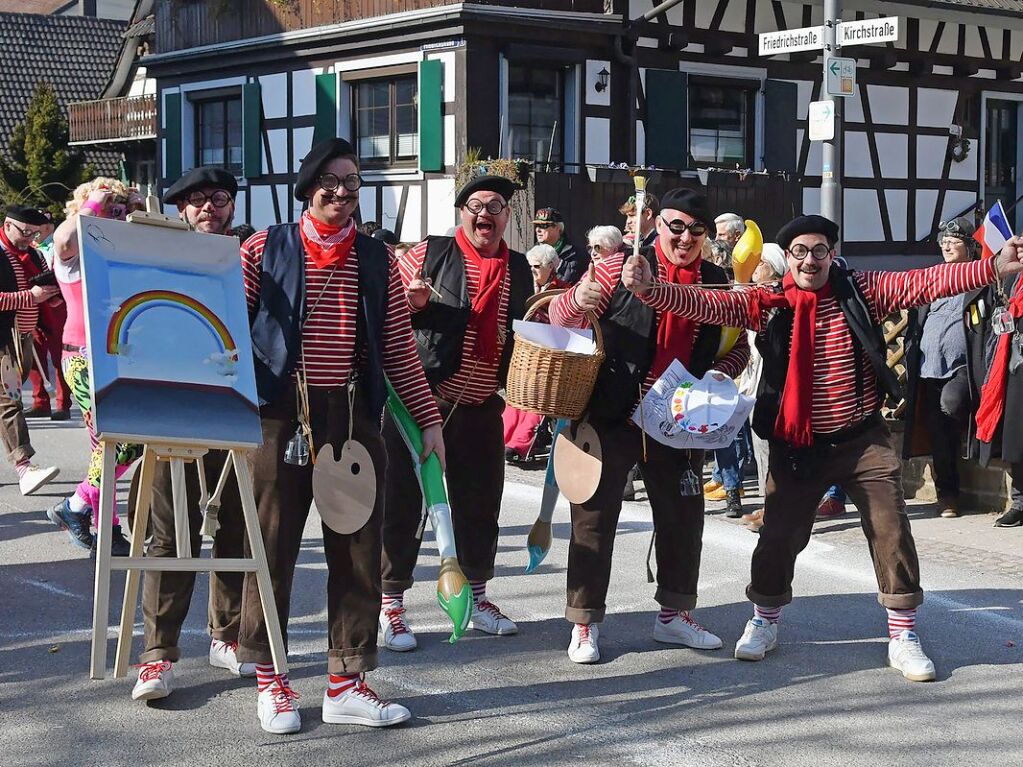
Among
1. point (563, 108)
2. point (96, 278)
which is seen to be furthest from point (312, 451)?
point (563, 108)

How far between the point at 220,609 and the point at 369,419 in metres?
1.12

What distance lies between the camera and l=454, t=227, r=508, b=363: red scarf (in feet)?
20.0

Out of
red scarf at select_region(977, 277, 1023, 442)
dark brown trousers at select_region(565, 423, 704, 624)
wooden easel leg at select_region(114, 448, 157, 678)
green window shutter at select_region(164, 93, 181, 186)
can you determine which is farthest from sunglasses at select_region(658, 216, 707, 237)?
green window shutter at select_region(164, 93, 181, 186)

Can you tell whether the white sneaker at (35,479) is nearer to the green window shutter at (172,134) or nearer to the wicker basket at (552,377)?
the wicker basket at (552,377)

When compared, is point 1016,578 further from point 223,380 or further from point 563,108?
point 563,108

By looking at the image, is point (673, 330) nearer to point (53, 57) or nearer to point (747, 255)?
point (747, 255)

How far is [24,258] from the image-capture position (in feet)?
37.1

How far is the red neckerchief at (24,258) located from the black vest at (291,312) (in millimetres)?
6542

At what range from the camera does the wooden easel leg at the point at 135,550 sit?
182 inches

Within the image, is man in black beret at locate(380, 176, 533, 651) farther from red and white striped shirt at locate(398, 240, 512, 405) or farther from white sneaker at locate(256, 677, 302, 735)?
white sneaker at locate(256, 677, 302, 735)

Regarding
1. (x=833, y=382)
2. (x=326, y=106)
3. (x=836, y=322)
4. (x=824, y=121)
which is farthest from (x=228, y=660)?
(x=326, y=106)

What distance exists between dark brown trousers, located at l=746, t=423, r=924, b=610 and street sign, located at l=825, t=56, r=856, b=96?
22.7 ft

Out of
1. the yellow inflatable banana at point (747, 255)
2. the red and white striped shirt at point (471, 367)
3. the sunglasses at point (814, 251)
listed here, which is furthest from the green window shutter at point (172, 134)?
the sunglasses at point (814, 251)

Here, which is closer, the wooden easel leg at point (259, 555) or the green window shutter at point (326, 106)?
the wooden easel leg at point (259, 555)
